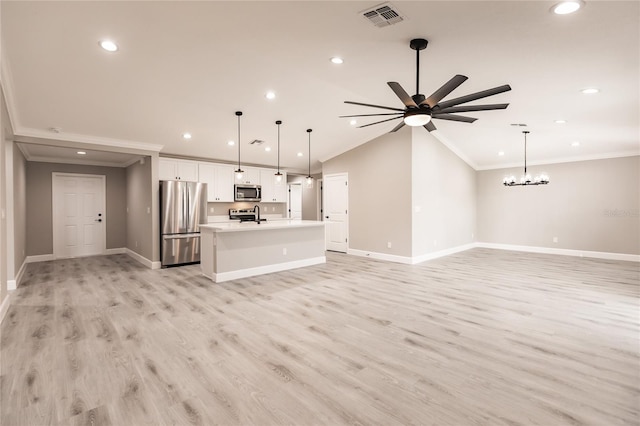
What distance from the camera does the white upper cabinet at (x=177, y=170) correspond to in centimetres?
659

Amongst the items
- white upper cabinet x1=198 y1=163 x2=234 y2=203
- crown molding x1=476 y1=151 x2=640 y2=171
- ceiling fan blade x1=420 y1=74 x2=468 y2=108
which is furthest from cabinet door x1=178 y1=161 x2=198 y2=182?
crown molding x1=476 y1=151 x2=640 y2=171

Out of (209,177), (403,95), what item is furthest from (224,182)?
(403,95)

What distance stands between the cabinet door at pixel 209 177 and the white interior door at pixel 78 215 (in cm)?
305

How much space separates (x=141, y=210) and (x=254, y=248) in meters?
3.36

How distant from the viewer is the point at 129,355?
2561mm

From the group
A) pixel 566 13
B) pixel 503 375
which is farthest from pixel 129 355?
pixel 566 13

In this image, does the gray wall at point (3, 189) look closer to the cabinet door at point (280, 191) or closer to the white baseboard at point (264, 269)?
the white baseboard at point (264, 269)

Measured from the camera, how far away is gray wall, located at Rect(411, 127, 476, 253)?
6.48m

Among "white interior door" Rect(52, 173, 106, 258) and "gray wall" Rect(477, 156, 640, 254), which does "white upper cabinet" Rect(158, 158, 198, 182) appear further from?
"gray wall" Rect(477, 156, 640, 254)

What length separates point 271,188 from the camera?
8570 millimetres

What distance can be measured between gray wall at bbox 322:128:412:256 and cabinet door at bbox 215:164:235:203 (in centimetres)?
289

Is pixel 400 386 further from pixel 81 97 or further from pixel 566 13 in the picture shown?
pixel 81 97

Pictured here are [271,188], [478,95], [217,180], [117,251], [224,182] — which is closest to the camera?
[478,95]

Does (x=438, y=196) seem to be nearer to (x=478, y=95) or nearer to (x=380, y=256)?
(x=380, y=256)
